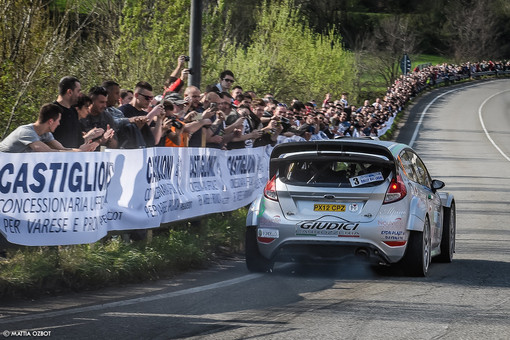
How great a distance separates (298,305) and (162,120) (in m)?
4.55

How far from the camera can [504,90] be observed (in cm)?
8344

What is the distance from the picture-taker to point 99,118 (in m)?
11.7

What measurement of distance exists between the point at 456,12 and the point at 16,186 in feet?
407

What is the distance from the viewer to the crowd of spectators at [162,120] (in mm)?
10250

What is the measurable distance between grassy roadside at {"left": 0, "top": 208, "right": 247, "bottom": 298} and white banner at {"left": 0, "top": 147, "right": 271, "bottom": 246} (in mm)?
216

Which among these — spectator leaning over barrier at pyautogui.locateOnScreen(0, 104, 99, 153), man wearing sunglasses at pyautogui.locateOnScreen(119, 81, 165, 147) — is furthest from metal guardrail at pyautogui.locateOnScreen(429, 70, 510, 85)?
spectator leaning over barrier at pyautogui.locateOnScreen(0, 104, 99, 153)

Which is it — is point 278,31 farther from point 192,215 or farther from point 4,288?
point 4,288

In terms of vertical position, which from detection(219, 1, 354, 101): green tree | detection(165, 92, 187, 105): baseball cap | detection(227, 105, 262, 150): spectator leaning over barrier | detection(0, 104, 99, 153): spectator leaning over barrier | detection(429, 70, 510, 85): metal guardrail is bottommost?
detection(429, 70, 510, 85): metal guardrail

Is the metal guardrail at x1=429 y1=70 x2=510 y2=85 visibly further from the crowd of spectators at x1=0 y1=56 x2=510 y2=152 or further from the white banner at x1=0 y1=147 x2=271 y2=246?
the white banner at x1=0 y1=147 x2=271 y2=246

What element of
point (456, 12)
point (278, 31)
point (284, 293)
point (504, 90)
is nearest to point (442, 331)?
point (284, 293)

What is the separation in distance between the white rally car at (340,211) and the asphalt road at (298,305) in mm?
298

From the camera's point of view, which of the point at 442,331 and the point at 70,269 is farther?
the point at 70,269

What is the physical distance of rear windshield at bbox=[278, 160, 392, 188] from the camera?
11023 millimetres

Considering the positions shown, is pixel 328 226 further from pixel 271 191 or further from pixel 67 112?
pixel 67 112
